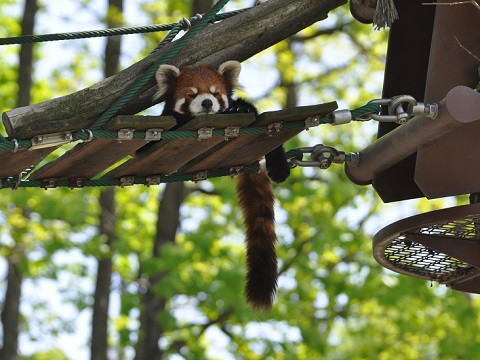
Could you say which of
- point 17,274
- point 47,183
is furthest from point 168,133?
point 17,274

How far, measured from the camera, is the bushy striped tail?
5848 millimetres

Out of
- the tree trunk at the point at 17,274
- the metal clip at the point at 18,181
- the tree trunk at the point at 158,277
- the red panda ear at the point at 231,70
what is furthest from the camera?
the tree trunk at the point at 17,274

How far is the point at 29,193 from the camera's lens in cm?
1446

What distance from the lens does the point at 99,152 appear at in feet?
16.0

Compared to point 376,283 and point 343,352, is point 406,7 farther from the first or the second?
point 343,352

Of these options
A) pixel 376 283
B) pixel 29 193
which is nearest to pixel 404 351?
pixel 376 283

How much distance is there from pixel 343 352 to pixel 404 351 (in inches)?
51.2

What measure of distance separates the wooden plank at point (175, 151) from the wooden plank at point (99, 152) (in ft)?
0.29

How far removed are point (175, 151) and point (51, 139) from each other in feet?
2.21

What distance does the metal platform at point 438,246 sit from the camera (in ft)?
15.5

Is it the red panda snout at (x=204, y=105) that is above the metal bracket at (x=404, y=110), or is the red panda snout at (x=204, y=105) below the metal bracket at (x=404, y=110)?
above

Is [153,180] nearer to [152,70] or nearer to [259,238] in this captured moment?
[152,70]

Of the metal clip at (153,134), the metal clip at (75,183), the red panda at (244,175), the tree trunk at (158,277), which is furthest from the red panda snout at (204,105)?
the tree trunk at (158,277)

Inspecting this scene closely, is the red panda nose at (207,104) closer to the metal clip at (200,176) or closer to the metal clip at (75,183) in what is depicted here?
the metal clip at (200,176)
